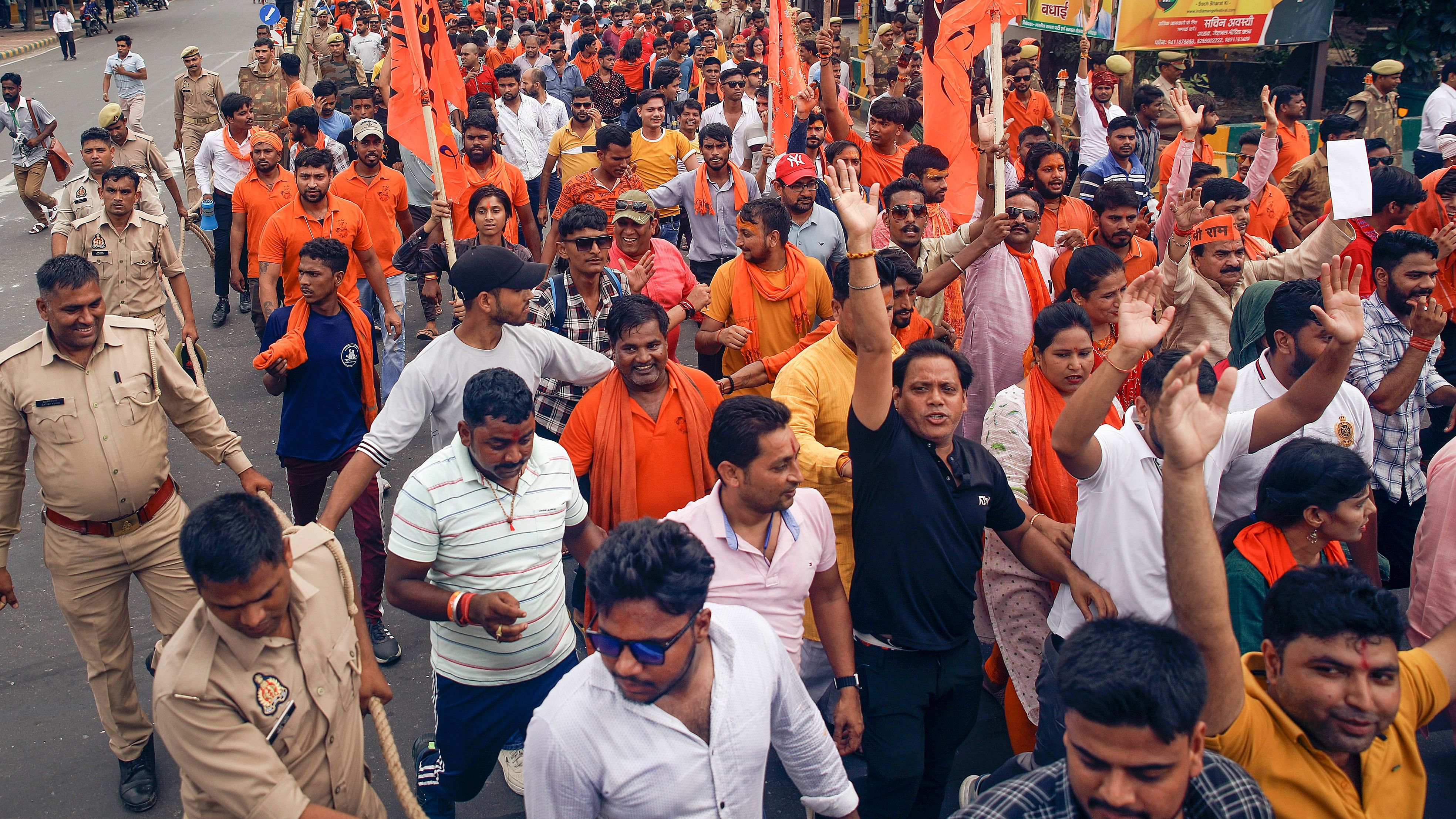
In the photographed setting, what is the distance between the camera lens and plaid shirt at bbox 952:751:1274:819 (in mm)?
2193

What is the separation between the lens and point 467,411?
343 cm

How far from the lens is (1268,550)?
324 cm

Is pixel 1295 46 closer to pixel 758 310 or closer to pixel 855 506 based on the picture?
pixel 758 310

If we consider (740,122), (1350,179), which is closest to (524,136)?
(740,122)

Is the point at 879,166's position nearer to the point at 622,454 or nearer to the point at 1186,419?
the point at 622,454

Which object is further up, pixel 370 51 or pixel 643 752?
pixel 370 51

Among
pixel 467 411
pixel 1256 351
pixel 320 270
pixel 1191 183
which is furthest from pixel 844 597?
pixel 1191 183

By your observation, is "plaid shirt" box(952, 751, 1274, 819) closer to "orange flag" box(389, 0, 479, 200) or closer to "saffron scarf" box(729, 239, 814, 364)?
"saffron scarf" box(729, 239, 814, 364)

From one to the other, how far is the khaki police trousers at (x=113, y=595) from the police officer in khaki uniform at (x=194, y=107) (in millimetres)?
9181

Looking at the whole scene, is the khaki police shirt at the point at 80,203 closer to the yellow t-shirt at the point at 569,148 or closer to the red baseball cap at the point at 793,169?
the yellow t-shirt at the point at 569,148

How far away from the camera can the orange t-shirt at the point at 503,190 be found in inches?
287

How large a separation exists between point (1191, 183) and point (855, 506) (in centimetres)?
479

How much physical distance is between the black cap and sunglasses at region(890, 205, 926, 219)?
2.13m

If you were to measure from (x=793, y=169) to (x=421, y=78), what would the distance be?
219 cm
